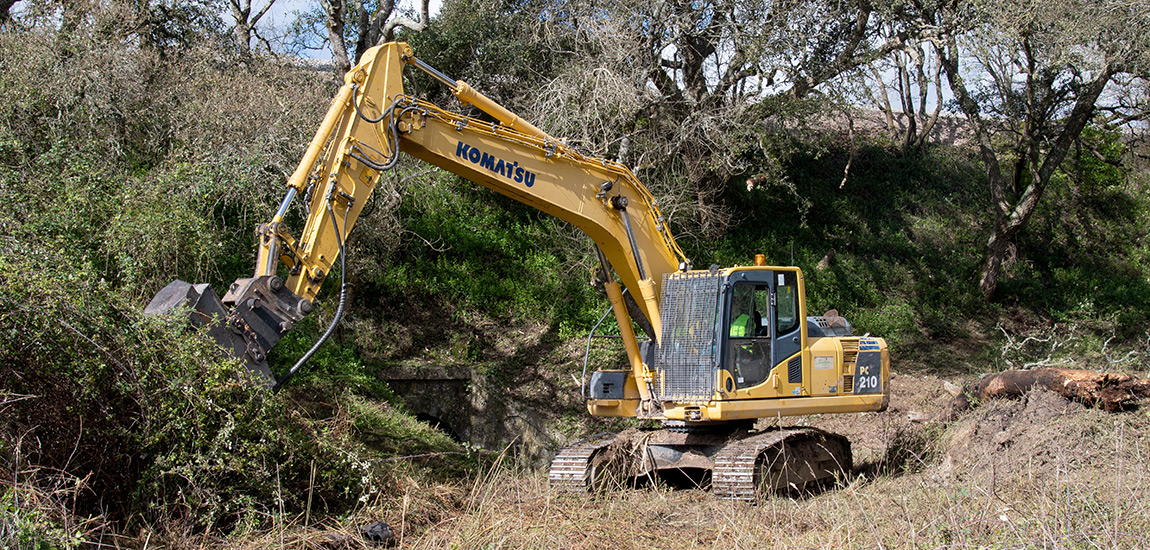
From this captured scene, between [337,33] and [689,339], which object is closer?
[689,339]

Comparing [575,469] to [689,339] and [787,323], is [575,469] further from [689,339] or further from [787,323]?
[787,323]

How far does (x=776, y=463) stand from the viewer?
8.02 metres

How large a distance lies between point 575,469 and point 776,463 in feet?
6.24

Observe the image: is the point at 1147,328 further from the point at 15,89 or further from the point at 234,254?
the point at 15,89

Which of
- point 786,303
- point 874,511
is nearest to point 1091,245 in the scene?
point 786,303

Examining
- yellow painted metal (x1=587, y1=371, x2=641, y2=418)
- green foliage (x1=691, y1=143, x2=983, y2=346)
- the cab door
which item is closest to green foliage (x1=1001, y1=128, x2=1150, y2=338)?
green foliage (x1=691, y1=143, x2=983, y2=346)

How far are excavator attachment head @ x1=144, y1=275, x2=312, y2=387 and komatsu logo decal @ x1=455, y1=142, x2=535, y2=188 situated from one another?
2.16 m

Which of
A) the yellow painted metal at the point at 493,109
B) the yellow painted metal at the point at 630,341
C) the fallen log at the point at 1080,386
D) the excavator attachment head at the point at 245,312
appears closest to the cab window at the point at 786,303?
the yellow painted metal at the point at 630,341

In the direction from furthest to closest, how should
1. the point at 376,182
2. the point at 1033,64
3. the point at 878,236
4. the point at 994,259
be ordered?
1. the point at 878,236
2. the point at 994,259
3. the point at 1033,64
4. the point at 376,182

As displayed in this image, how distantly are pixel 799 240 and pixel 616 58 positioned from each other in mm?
6649

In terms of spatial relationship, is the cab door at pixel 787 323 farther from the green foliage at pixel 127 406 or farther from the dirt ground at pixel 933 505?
the green foliage at pixel 127 406

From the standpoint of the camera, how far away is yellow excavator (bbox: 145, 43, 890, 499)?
270 inches

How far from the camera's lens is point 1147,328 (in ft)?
57.1

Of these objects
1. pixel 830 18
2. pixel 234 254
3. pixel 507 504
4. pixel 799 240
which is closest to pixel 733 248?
pixel 799 240
